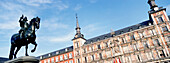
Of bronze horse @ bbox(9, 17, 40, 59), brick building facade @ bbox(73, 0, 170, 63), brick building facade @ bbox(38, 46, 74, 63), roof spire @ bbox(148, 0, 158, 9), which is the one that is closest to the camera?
bronze horse @ bbox(9, 17, 40, 59)

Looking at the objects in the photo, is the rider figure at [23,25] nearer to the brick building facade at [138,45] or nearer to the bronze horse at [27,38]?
the bronze horse at [27,38]

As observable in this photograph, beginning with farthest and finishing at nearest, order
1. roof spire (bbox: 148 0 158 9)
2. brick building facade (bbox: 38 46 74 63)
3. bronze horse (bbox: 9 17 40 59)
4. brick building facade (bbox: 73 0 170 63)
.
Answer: brick building facade (bbox: 38 46 74 63)
roof spire (bbox: 148 0 158 9)
brick building facade (bbox: 73 0 170 63)
bronze horse (bbox: 9 17 40 59)

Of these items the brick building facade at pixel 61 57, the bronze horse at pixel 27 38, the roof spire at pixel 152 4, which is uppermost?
the roof spire at pixel 152 4

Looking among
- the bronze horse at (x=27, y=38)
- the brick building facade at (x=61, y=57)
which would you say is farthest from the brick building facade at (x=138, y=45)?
the bronze horse at (x=27, y=38)

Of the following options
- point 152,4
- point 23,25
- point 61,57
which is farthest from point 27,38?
point 61,57

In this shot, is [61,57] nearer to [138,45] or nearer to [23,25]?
[138,45]

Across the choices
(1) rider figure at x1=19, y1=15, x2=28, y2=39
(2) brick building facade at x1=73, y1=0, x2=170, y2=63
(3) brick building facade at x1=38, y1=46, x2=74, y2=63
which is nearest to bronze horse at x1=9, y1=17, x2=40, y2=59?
(1) rider figure at x1=19, y1=15, x2=28, y2=39

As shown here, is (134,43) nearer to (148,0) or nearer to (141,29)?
(141,29)

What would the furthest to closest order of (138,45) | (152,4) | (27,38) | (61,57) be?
(61,57) < (152,4) < (138,45) < (27,38)

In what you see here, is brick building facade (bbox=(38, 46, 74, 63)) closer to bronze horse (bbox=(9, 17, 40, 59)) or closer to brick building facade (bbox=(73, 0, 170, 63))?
brick building facade (bbox=(73, 0, 170, 63))

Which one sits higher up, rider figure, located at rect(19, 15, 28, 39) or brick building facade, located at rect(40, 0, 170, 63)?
brick building facade, located at rect(40, 0, 170, 63)

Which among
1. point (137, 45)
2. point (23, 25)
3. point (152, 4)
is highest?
point (152, 4)

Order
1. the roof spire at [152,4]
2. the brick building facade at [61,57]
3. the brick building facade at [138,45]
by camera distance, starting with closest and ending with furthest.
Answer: the brick building facade at [138,45] → the roof spire at [152,4] → the brick building facade at [61,57]

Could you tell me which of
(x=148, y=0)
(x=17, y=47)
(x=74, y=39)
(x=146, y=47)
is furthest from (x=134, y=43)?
(x=17, y=47)
